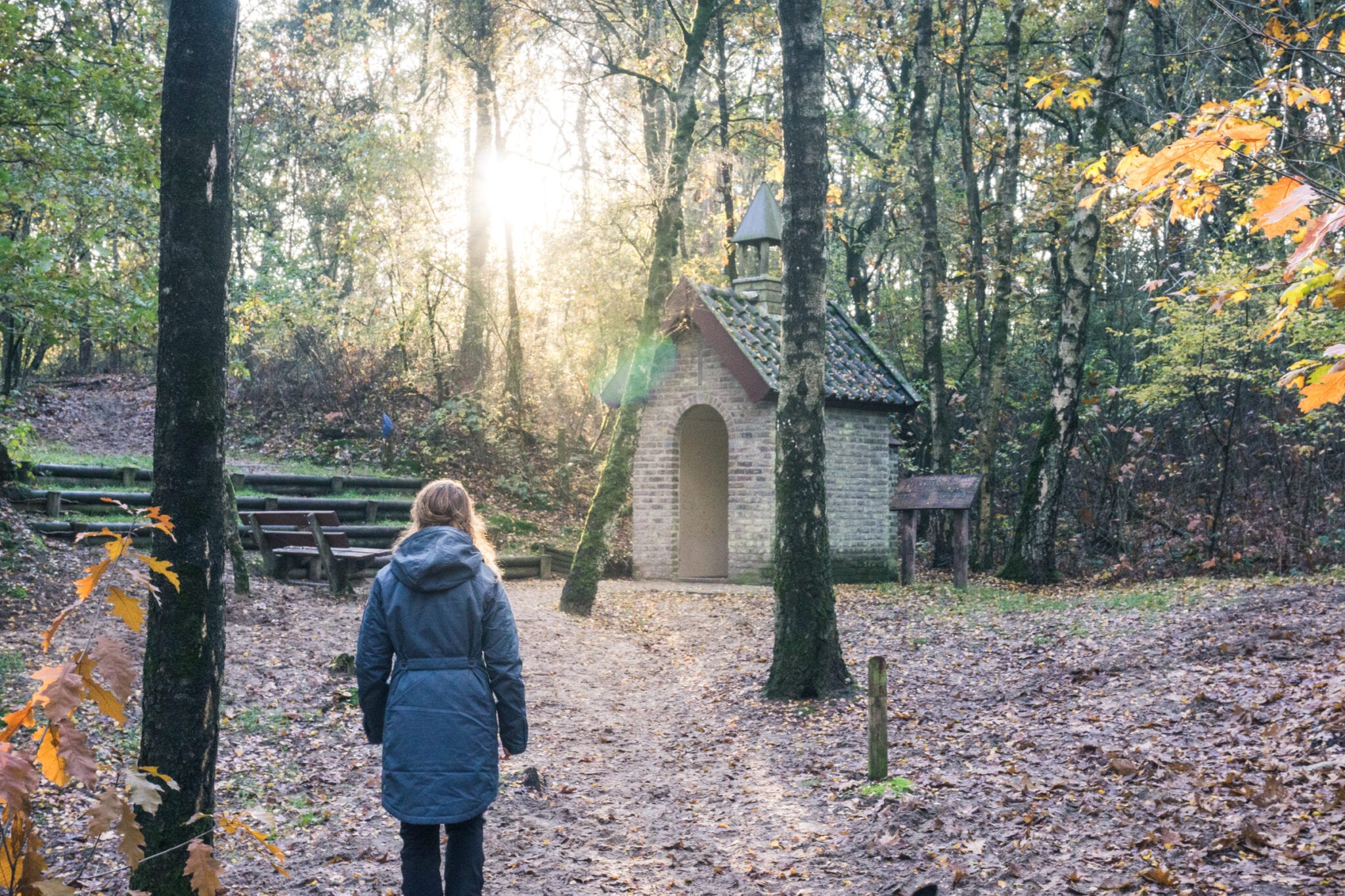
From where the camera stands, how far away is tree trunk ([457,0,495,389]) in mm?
22922

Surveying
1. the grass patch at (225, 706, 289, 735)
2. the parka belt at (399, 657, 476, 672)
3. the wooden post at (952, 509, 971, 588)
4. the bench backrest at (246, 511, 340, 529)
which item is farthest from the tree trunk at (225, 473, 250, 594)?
the wooden post at (952, 509, 971, 588)

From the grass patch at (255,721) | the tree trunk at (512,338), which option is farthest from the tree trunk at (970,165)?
the grass patch at (255,721)

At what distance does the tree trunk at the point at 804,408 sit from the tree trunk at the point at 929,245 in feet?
35.0

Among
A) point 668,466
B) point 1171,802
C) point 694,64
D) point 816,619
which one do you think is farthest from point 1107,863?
point 668,466

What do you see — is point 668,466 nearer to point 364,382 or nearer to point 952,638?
point 952,638

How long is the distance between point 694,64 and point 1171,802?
1060cm

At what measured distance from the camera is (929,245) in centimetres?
1889

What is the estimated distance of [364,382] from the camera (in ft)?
76.2

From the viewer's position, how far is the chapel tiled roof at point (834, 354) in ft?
53.0

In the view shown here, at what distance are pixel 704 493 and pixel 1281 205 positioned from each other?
52.2 ft

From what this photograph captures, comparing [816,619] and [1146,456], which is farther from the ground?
[1146,456]

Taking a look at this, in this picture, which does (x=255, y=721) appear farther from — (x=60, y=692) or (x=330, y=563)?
(x=330, y=563)

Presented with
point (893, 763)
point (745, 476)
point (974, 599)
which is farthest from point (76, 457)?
point (893, 763)

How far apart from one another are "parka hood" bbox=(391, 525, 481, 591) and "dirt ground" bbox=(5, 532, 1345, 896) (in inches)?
38.2
